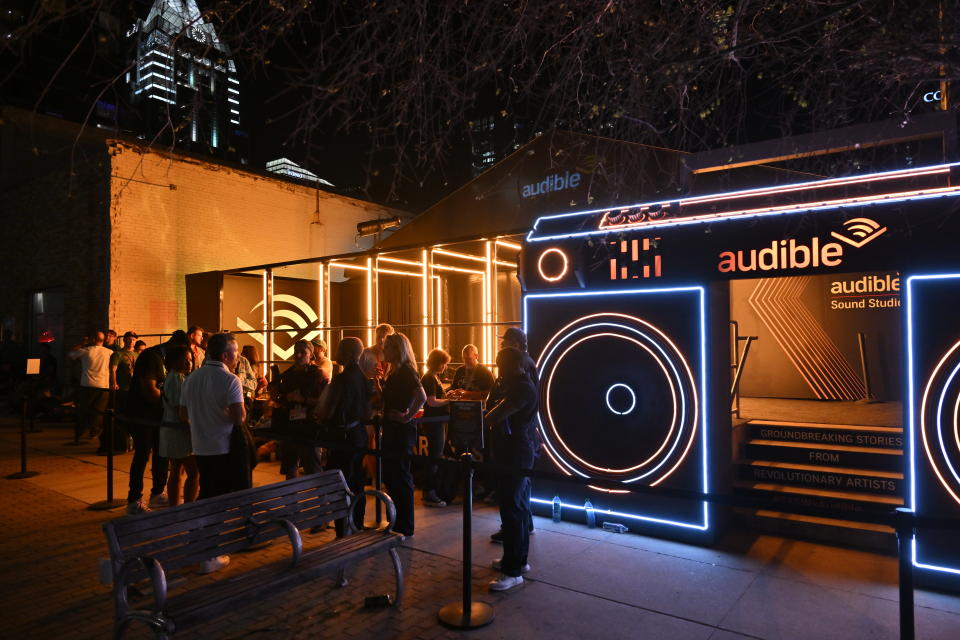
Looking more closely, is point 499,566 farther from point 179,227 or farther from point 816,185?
point 179,227

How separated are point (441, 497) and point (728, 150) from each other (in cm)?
526

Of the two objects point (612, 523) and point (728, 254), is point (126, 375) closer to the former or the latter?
point (612, 523)

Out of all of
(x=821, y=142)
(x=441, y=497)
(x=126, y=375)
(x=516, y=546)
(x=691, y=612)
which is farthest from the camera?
(x=126, y=375)

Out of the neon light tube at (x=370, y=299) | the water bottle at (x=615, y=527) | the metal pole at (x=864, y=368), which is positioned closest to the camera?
the water bottle at (x=615, y=527)

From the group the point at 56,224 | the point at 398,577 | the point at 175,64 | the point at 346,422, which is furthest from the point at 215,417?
the point at 56,224

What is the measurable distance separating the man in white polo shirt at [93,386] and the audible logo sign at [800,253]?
1061 cm

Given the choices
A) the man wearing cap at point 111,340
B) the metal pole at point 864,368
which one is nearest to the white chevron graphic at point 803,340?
the metal pole at point 864,368

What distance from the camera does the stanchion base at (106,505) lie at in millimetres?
6613

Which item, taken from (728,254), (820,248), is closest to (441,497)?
(728,254)

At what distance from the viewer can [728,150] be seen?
704 centimetres

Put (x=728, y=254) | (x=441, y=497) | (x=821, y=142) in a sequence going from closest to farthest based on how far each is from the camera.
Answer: (x=821, y=142), (x=728, y=254), (x=441, y=497)

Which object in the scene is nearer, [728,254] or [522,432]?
[522,432]

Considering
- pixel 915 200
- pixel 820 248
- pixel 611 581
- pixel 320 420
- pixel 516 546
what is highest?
pixel 915 200

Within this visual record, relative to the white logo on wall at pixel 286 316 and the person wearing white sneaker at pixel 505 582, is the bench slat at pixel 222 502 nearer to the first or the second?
the person wearing white sneaker at pixel 505 582
